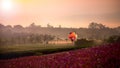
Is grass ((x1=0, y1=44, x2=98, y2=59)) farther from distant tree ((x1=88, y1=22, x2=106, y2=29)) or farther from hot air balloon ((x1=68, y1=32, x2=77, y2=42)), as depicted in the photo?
distant tree ((x1=88, y1=22, x2=106, y2=29))

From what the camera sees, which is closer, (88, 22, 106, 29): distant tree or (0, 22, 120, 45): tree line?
(0, 22, 120, 45): tree line

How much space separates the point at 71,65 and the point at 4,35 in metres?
0.76

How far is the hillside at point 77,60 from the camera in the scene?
2473mm

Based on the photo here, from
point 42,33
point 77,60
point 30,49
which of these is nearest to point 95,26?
point 77,60

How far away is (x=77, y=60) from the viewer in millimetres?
2605

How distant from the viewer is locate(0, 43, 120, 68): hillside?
97.3 inches

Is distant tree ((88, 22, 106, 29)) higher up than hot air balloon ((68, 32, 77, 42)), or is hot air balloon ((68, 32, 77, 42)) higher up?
distant tree ((88, 22, 106, 29))

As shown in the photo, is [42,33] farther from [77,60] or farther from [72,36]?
[77,60]

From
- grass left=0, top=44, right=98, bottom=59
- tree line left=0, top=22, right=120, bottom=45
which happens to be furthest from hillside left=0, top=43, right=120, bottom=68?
tree line left=0, top=22, right=120, bottom=45

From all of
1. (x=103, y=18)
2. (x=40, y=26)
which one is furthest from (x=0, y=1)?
(x=103, y=18)

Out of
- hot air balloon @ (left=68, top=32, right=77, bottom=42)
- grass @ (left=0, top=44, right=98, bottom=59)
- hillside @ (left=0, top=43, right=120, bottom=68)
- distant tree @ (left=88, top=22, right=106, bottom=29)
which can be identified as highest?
distant tree @ (left=88, top=22, right=106, bottom=29)

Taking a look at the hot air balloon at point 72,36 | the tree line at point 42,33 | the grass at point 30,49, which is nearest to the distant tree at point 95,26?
the tree line at point 42,33

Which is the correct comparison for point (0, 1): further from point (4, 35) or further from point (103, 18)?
point (103, 18)

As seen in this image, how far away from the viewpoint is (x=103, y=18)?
2.79 metres
